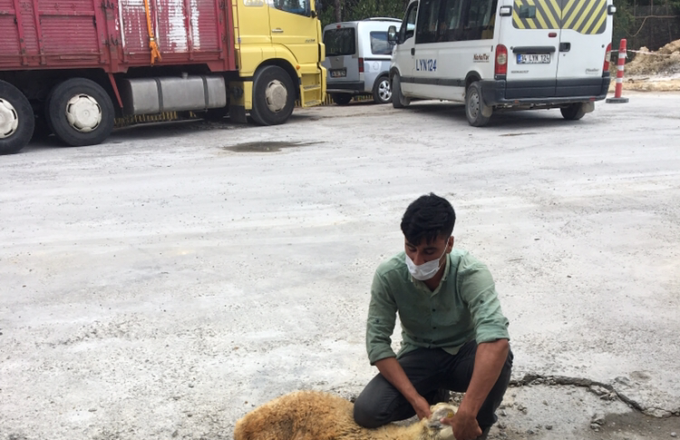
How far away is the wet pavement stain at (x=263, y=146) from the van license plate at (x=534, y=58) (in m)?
3.64

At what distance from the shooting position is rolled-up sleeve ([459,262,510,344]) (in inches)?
91.1

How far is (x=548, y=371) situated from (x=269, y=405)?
145 centimetres

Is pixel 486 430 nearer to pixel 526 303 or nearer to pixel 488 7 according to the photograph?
pixel 526 303

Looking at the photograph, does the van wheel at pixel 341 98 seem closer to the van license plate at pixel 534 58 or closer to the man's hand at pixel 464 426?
the van license plate at pixel 534 58

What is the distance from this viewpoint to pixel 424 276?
2463mm

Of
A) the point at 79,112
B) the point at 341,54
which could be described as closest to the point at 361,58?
the point at 341,54

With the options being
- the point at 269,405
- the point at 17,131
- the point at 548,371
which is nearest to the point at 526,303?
the point at 548,371

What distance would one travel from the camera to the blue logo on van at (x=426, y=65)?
12.5 metres

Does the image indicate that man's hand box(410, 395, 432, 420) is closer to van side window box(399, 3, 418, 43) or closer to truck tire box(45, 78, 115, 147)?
truck tire box(45, 78, 115, 147)

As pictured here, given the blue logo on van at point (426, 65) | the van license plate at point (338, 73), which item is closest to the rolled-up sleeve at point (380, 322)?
the blue logo on van at point (426, 65)

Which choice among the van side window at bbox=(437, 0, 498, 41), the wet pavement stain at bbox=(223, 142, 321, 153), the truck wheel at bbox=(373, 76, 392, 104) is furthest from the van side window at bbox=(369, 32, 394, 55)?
the wet pavement stain at bbox=(223, 142, 321, 153)

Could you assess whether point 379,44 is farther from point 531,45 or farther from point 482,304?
point 482,304

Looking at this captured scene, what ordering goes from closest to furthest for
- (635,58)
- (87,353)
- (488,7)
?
(87,353)
(488,7)
(635,58)

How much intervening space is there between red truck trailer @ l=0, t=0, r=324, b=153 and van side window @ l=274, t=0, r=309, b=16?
0.02 m
